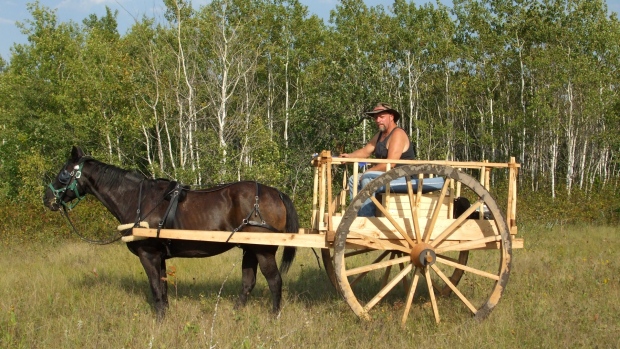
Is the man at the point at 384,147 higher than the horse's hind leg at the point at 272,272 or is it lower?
higher

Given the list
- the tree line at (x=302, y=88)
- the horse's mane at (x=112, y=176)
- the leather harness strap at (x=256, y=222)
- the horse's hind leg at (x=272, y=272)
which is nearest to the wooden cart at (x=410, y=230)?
the leather harness strap at (x=256, y=222)

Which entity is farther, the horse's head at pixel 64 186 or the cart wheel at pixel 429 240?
the horse's head at pixel 64 186

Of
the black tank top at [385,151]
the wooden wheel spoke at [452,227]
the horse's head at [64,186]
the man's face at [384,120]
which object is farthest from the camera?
the horse's head at [64,186]

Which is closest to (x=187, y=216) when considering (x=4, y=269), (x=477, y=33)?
(x=4, y=269)

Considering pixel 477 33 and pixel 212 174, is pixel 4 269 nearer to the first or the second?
pixel 212 174

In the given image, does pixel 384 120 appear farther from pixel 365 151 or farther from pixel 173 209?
pixel 173 209

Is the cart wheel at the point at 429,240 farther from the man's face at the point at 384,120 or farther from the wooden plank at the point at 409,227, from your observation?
the man's face at the point at 384,120

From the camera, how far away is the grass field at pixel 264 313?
534 cm

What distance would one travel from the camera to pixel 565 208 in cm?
1883

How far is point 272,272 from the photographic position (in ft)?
21.4

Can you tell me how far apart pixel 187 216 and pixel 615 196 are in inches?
735

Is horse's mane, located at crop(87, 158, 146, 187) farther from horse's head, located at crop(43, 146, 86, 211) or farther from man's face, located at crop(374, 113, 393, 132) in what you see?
man's face, located at crop(374, 113, 393, 132)

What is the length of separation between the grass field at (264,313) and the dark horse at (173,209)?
1.55 ft

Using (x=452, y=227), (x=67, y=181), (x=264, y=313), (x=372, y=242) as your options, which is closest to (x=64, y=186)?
(x=67, y=181)
